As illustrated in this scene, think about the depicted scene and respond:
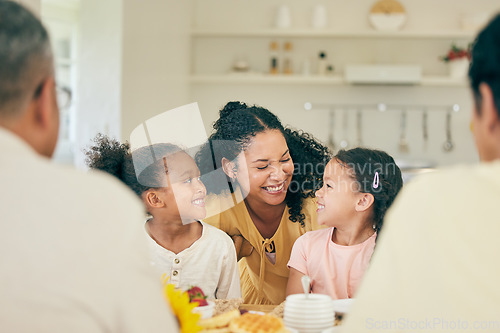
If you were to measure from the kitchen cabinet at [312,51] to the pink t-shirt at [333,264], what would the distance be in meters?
2.65

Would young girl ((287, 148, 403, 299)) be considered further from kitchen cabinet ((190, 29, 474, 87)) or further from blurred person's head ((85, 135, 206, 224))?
kitchen cabinet ((190, 29, 474, 87))

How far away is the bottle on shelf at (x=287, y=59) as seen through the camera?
171 inches

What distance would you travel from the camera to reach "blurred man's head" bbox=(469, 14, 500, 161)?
84 centimetres

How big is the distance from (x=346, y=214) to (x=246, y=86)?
2865mm

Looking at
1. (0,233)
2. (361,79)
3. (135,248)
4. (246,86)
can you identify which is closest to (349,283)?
(135,248)

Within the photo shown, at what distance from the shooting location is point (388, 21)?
4.32 meters

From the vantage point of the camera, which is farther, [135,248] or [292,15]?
[292,15]

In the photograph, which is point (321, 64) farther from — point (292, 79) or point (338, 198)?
point (338, 198)

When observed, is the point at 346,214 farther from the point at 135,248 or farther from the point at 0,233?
the point at 0,233

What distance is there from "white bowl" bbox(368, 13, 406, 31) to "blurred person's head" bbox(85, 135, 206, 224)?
296cm

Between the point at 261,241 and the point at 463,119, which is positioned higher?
the point at 463,119

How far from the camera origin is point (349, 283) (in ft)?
5.55

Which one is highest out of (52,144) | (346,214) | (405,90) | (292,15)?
(292,15)

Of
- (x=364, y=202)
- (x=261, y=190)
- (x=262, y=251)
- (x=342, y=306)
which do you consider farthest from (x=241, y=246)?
(x=342, y=306)
